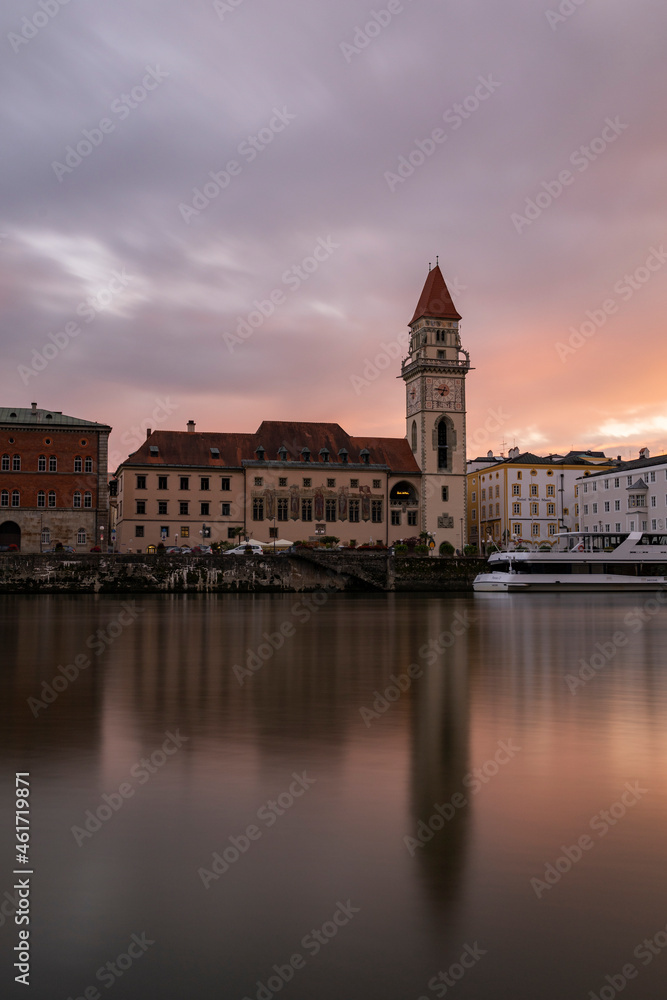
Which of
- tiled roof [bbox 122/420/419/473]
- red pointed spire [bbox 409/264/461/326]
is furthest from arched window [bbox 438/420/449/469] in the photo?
red pointed spire [bbox 409/264/461/326]

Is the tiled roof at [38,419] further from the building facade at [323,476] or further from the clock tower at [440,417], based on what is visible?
the clock tower at [440,417]

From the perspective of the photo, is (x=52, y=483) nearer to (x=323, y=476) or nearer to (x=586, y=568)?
(x=323, y=476)

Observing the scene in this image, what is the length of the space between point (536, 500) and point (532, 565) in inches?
1740

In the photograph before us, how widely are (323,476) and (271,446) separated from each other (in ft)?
22.3

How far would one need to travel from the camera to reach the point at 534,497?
4921 inches

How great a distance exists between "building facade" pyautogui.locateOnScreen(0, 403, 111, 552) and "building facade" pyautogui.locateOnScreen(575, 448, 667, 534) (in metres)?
55.2

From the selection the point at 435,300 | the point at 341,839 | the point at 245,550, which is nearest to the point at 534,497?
the point at 435,300

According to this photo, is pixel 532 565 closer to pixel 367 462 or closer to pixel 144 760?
pixel 367 462

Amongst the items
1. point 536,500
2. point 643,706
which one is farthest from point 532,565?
point 643,706

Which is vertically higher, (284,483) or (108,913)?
(284,483)

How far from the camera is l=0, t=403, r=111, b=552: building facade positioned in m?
87.8

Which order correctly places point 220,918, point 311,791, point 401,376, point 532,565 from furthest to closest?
point 401,376 → point 532,565 → point 311,791 → point 220,918

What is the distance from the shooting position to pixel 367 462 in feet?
339

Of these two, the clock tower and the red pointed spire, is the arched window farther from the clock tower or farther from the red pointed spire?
the red pointed spire
